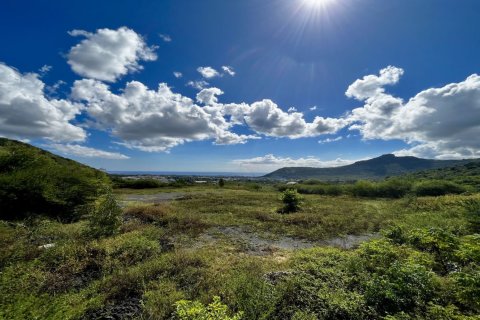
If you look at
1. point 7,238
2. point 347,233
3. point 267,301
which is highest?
point 7,238

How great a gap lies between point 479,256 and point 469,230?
926cm

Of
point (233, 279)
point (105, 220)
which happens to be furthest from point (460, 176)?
point (105, 220)

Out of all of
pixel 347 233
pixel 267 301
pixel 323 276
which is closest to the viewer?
pixel 267 301

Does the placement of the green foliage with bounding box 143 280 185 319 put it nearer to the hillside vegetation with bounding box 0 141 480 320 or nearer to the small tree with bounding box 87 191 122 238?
the hillside vegetation with bounding box 0 141 480 320

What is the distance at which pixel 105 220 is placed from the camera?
34.0 feet

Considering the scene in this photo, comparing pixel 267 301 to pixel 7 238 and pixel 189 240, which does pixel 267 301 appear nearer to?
pixel 189 240

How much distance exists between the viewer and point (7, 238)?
324 inches

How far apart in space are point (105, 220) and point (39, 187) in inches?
238

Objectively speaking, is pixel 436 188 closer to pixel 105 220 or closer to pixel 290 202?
pixel 290 202

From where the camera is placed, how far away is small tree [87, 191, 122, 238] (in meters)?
9.97

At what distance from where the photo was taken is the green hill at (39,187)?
1226 centimetres

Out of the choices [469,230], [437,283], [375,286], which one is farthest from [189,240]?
[469,230]

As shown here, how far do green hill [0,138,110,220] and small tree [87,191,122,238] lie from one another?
5.26 m

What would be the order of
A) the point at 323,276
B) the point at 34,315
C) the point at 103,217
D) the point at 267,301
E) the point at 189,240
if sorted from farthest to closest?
1. the point at 189,240
2. the point at 103,217
3. the point at 323,276
4. the point at 267,301
5. the point at 34,315
